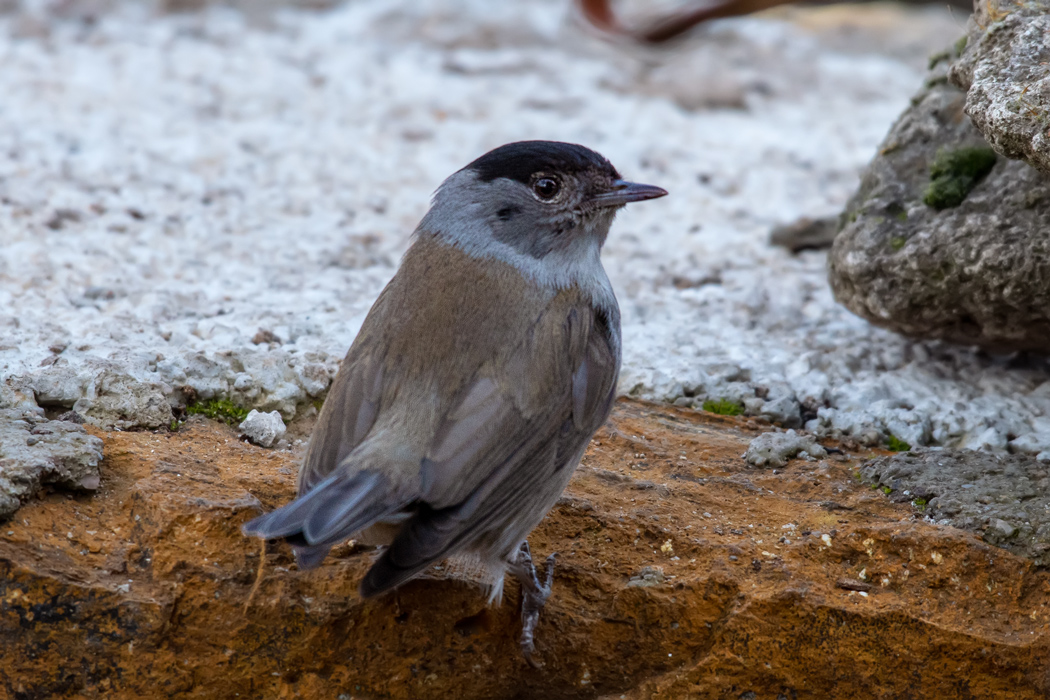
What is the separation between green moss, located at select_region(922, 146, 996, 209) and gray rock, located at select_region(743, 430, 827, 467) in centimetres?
104

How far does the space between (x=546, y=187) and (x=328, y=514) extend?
156 centimetres

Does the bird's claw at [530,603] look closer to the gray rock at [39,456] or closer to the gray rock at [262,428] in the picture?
the gray rock at [262,428]

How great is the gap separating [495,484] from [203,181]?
3340 mm

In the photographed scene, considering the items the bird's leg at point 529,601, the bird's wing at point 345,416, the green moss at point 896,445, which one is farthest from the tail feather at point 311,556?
the green moss at point 896,445

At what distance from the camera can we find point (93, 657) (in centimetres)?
314

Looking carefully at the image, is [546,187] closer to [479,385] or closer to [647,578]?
[479,385]

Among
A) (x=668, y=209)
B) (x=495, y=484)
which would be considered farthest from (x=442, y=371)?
(x=668, y=209)

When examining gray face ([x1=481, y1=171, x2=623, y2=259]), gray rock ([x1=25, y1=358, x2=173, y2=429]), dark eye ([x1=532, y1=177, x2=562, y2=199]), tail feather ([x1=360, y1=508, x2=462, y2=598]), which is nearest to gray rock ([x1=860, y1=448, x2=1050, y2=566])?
gray face ([x1=481, y1=171, x2=623, y2=259])

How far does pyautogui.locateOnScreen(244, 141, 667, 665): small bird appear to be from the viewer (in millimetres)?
3057

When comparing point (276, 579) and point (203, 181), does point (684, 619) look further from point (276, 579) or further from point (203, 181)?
point (203, 181)

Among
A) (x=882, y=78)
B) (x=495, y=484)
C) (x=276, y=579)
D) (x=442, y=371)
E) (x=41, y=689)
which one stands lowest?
(x=41, y=689)

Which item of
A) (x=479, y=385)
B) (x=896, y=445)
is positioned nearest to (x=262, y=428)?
(x=479, y=385)

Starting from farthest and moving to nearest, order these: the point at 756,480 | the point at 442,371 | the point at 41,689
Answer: the point at 756,480 < the point at 442,371 < the point at 41,689

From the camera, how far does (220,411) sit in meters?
4.04
